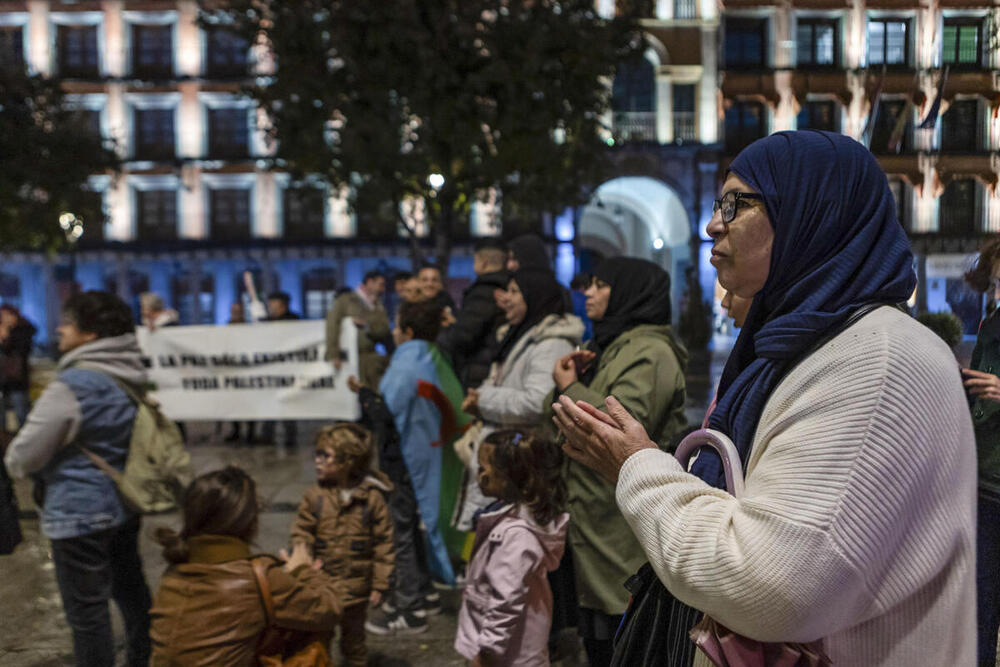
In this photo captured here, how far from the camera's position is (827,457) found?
1235 mm

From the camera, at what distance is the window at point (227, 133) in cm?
3569

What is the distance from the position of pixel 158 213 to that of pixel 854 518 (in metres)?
38.0

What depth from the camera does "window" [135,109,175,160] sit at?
3575cm

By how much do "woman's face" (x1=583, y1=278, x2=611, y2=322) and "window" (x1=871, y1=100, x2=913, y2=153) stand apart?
2.56m

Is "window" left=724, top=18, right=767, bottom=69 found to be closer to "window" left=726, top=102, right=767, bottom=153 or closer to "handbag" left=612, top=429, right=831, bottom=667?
"window" left=726, top=102, right=767, bottom=153

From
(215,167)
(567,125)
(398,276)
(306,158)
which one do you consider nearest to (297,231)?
(215,167)

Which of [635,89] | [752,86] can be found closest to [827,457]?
[752,86]

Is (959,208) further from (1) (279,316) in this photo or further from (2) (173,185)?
(2) (173,185)

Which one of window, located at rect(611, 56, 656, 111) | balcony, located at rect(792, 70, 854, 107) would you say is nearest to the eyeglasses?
balcony, located at rect(792, 70, 854, 107)

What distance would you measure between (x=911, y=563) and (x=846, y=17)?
17.1 feet

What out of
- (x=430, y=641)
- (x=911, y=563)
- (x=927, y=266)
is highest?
(x=927, y=266)

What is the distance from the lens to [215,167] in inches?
1398

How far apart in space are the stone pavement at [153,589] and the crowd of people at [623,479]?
23 centimetres

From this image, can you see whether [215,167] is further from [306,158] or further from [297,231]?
[306,158]
